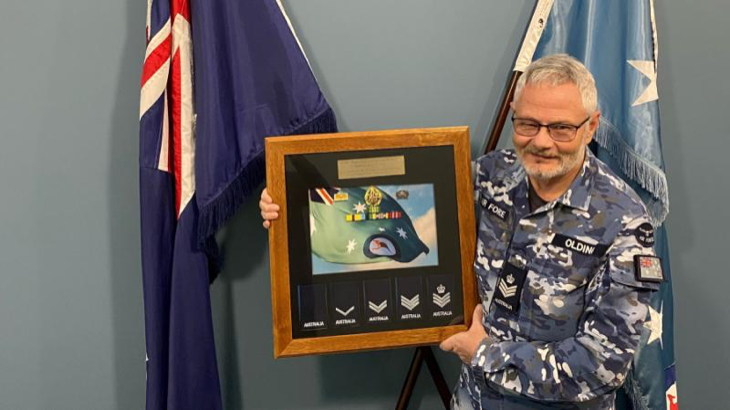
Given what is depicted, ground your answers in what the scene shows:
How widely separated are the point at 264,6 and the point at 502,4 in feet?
2.24

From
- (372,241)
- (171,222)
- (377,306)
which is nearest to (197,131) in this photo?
(171,222)

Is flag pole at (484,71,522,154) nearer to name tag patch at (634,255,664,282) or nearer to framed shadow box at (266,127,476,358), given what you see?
framed shadow box at (266,127,476,358)

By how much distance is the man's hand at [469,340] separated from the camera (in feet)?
5.57

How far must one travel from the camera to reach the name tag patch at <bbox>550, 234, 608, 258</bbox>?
1532mm

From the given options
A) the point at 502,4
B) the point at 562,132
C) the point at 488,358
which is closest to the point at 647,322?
the point at 488,358

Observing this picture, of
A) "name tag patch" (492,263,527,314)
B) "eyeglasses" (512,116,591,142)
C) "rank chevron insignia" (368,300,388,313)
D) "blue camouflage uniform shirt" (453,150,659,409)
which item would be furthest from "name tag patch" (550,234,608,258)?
"rank chevron insignia" (368,300,388,313)

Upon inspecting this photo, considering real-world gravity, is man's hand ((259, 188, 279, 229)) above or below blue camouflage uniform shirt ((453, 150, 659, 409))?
above

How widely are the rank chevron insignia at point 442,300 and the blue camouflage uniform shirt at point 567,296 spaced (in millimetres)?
124

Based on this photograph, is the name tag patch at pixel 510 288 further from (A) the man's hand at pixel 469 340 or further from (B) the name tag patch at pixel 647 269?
(B) the name tag patch at pixel 647 269

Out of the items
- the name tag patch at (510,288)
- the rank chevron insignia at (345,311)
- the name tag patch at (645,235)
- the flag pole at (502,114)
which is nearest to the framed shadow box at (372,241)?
the rank chevron insignia at (345,311)

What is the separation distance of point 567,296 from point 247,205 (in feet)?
3.10

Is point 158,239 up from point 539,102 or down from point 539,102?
down

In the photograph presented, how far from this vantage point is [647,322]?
1959mm

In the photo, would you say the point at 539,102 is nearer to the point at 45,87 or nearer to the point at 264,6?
the point at 264,6
